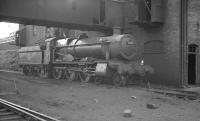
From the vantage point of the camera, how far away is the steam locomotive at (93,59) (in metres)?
15.6

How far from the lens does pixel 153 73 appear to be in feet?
56.0

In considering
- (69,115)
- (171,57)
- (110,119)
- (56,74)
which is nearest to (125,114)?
(110,119)

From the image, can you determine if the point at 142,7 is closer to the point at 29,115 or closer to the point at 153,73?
the point at 153,73

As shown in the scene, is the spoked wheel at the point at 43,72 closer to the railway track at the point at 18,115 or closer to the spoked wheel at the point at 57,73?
the spoked wheel at the point at 57,73

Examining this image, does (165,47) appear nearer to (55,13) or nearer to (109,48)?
(109,48)

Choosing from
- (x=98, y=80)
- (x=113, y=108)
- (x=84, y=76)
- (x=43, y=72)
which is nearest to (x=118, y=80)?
(x=98, y=80)

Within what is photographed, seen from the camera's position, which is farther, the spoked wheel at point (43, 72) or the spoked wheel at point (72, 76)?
the spoked wheel at point (43, 72)

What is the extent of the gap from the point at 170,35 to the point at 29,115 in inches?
457

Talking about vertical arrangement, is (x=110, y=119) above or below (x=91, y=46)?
below

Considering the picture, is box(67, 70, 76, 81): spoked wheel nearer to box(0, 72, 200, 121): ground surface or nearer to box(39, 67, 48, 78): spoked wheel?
box(39, 67, 48, 78): spoked wheel

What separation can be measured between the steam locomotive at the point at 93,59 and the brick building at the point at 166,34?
107 centimetres

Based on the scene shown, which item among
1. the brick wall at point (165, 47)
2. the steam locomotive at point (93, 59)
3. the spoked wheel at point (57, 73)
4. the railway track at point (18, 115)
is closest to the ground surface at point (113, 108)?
the railway track at point (18, 115)

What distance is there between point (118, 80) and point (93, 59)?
Result: 2.14m

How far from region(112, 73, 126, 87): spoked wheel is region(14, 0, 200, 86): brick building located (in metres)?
2.82
